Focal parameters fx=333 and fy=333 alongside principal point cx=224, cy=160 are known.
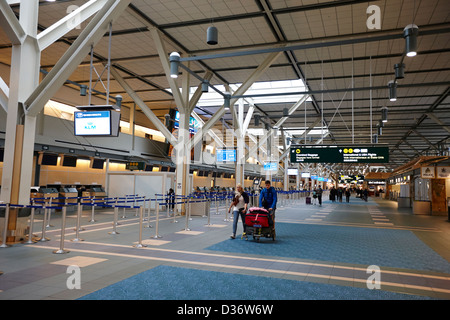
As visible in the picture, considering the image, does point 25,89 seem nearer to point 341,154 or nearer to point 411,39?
point 411,39

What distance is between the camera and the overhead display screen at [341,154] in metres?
A: 15.5

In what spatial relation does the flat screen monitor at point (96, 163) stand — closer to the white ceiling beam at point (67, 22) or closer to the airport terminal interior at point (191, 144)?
the airport terminal interior at point (191, 144)

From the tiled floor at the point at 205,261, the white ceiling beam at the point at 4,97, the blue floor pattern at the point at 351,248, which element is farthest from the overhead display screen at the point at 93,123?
the blue floor pattern at the point at 351,248

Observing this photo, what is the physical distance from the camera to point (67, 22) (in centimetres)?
970

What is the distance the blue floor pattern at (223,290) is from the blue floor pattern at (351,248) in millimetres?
2287

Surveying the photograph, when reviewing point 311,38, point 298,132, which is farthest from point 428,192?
point 298,132

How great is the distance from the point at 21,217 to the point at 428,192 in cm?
2368

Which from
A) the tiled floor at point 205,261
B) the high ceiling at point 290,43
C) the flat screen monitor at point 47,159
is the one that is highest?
the high ceiling at point 290,43

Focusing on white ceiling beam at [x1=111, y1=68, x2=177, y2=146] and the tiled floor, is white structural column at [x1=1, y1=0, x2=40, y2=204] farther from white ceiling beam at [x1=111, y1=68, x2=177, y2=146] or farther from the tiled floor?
white ceiling beam at [x1=111, y1=68, x2=177, y2=146]

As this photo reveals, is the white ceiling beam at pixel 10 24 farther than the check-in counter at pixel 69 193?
No

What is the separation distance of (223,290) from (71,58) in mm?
7674

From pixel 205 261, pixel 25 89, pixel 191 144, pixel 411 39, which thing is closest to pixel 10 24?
pixel 25 89
